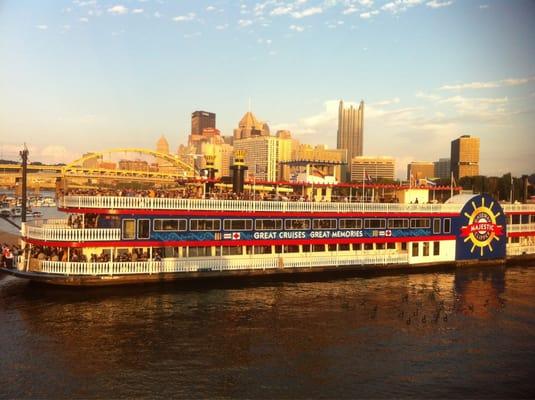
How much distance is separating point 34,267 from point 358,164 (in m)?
176

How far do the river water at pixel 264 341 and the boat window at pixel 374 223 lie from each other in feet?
18.9

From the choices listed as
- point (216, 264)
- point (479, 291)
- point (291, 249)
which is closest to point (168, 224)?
point (216, 264)

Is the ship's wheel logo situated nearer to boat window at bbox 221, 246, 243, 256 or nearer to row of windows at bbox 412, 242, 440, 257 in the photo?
row of windows at bbox 412, 242, 440, 257

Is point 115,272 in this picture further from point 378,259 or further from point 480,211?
point 480,211

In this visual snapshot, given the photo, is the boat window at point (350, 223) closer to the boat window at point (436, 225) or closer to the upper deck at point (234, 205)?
the upper deck at point (234, 205)

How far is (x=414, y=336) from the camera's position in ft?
78.8

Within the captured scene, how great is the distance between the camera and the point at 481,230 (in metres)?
42.3

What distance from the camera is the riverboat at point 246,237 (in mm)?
29266

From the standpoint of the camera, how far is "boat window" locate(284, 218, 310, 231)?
35.1 meters

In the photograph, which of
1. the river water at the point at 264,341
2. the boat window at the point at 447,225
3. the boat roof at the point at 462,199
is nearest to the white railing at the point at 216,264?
the river water at the point at 264,341

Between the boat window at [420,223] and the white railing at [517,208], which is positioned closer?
the boat window at [420,223]

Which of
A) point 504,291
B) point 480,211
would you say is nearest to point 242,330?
point 504,291

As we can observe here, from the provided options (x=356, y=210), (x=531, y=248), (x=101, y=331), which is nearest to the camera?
(x=101, y=331)

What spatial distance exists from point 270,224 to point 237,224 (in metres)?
→ 2.37
